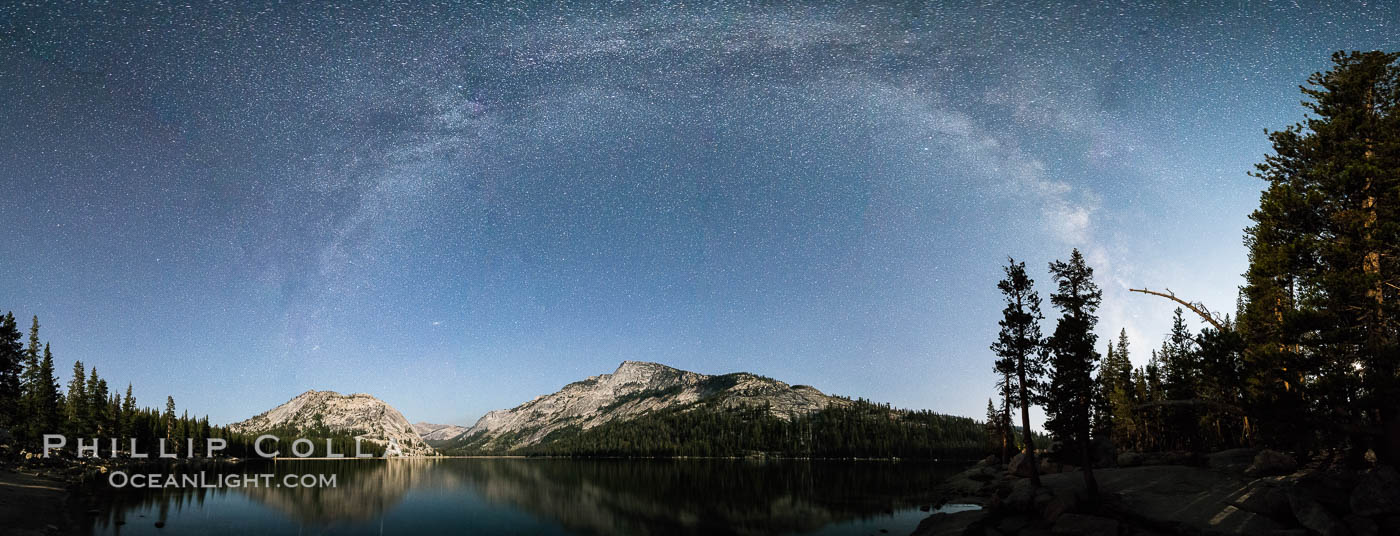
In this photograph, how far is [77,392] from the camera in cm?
11025

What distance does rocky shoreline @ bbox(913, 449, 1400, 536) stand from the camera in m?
23.2

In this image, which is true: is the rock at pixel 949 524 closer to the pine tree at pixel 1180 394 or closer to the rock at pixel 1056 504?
the rock at pixel 1056 504

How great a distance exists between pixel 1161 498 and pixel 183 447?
205m

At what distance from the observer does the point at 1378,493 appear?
22.9m

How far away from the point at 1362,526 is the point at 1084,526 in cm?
962

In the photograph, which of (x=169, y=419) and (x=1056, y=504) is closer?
(x=1056, y=504)

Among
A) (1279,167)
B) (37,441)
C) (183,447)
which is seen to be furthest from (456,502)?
(183,447)

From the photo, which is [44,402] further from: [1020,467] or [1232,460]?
[1232,460]

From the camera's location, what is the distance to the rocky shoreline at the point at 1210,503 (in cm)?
2323

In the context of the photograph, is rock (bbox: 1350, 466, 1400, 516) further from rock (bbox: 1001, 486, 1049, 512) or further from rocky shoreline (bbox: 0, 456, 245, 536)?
rocky shoreline (bbox: 0, 456, 245, 536)

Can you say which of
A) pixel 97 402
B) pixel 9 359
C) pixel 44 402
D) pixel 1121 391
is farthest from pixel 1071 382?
pixel 97 402

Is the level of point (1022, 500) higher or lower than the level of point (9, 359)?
lower

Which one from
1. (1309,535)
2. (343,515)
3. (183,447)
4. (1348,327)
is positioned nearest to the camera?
(1309,535)

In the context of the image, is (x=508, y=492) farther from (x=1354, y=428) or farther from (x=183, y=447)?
(x=183, y=447)
